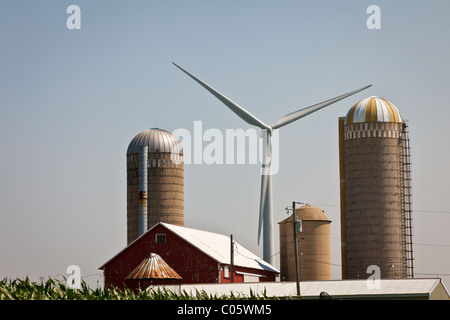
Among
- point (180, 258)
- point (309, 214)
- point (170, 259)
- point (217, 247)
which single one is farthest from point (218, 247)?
point (309, 214)

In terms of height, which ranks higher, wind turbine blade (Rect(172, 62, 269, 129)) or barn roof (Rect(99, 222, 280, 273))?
wind turbine blade (Rect(172, 62, 269, 129))

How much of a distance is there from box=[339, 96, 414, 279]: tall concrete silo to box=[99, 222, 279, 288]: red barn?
1481 cm

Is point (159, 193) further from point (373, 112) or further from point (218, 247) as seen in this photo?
point (373, 112)

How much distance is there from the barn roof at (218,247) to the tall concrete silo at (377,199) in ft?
31.0

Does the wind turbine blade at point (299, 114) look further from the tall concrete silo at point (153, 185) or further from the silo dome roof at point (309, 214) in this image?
the tall concrete silo at point (153, 185)

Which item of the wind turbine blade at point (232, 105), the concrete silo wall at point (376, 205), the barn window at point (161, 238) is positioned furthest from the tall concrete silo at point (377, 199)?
the barn window at point (161, 238)

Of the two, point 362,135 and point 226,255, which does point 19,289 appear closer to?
point 226,255

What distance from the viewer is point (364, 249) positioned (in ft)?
250

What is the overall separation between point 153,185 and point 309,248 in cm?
1879

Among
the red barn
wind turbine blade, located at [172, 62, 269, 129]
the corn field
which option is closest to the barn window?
the red barn

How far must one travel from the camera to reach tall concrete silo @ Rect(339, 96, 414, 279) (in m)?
75.8

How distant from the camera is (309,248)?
262ft

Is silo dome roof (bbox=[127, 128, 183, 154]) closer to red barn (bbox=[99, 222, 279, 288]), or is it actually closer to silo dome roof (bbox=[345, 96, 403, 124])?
silo dome roof (bbox=[345, 96, 403, 124])
